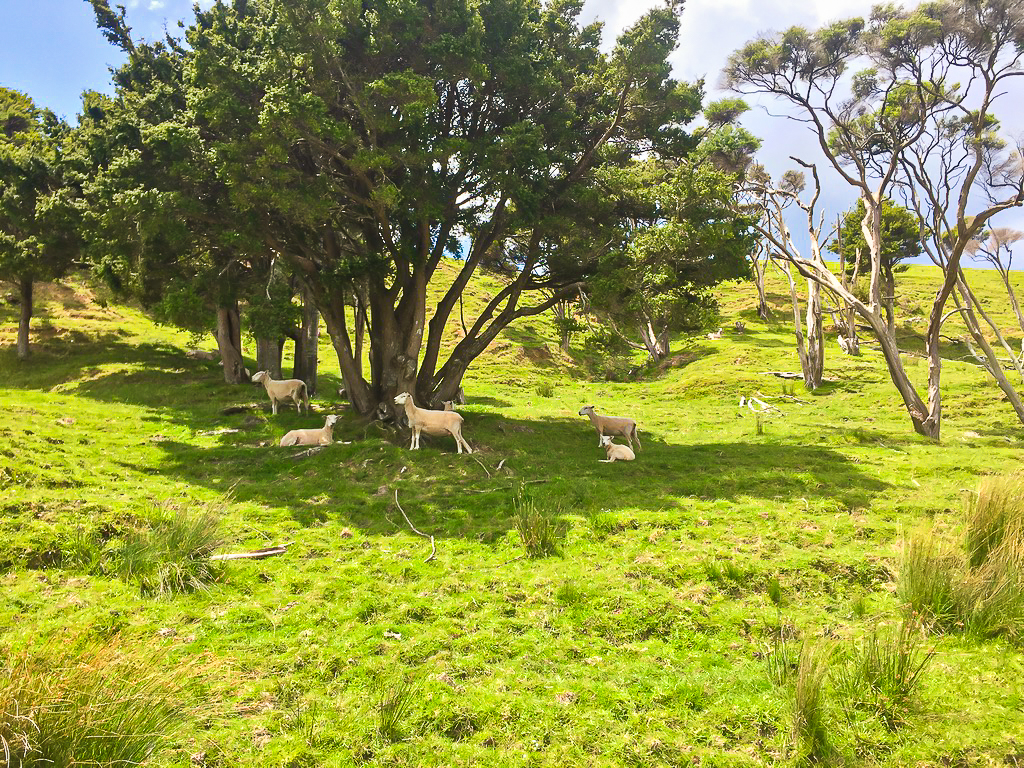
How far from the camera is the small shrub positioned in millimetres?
5605

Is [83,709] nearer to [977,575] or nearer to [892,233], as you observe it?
[977,575]

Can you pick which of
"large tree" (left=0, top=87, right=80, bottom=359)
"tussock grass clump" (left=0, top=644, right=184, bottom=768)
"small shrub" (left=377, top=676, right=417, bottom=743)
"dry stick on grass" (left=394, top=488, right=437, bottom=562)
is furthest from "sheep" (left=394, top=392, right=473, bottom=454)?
"large tree" (left=0, top=87, right=80, bottom=359)

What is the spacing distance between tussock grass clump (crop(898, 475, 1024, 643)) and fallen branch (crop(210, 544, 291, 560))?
9095 millimetres

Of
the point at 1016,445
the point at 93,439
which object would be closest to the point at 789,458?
the point at 1016,445

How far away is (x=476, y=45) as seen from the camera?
15.7m

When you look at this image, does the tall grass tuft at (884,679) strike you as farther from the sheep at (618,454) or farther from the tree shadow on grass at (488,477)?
the sheep at (618,454)

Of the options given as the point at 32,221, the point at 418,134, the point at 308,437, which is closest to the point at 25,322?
the point at 32,221

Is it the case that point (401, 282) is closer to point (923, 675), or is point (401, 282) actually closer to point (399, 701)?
Answer: point (399, 701)

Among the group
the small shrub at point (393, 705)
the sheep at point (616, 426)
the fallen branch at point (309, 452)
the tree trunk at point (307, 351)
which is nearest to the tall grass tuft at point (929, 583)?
the small shrub at point (393, 705)

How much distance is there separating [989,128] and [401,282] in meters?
20.9

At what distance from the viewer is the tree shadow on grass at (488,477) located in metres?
12.0

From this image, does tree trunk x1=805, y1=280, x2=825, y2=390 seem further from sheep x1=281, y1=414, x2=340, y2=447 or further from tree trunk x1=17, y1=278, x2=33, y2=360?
tree trunk x1=17, y1=278, x2=33, y2=360

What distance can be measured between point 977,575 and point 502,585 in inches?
239

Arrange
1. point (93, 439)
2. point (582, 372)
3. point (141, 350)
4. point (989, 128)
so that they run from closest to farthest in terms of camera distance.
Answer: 1. point (93, 439)
2. point (989, 128)
3. point (141, 350)
4. point (582, 372)
